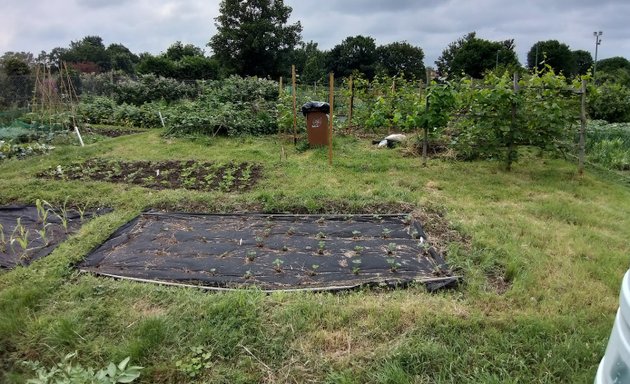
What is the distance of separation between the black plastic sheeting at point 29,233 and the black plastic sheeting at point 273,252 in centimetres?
50

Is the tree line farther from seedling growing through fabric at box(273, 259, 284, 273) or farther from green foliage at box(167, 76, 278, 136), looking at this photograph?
seedling growing through fabric at box(273, 259, 284, 273)

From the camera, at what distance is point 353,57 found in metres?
40.1

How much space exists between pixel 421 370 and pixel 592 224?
301 centimetres

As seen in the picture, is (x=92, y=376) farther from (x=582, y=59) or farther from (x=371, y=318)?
(x=582, y=59)

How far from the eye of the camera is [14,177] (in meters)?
5.74

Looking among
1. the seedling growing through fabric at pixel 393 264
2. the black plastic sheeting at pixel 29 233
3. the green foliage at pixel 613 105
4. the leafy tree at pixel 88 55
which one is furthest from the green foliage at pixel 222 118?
the leafy tree at pixel 88 55

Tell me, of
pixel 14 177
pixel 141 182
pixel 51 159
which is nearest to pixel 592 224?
pixel 141 182

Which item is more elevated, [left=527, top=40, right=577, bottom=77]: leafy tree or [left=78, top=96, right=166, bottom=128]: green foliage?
[left=527, top=40, right=577, bottom=77]: leafy tree

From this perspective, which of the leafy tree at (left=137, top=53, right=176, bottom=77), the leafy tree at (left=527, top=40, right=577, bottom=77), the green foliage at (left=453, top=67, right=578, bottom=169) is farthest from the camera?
the leafy tree at (left=527, top=40, right=577, bottom=77)

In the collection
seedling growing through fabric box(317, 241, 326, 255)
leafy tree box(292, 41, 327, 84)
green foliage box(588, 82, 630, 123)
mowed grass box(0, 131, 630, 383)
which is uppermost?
leafy tree box(292, 41, 327, 84)

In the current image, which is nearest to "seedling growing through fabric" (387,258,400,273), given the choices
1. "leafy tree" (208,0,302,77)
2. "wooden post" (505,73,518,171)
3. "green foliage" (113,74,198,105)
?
"wooden post" (505,73,518,171)

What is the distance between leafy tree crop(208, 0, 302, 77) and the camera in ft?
95.8

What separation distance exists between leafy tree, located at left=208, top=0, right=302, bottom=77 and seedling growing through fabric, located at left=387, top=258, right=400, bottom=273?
28.3 m

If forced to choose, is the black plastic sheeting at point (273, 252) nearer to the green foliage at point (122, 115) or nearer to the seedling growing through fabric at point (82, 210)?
the seedling growing through fabric at point (82, 210)
